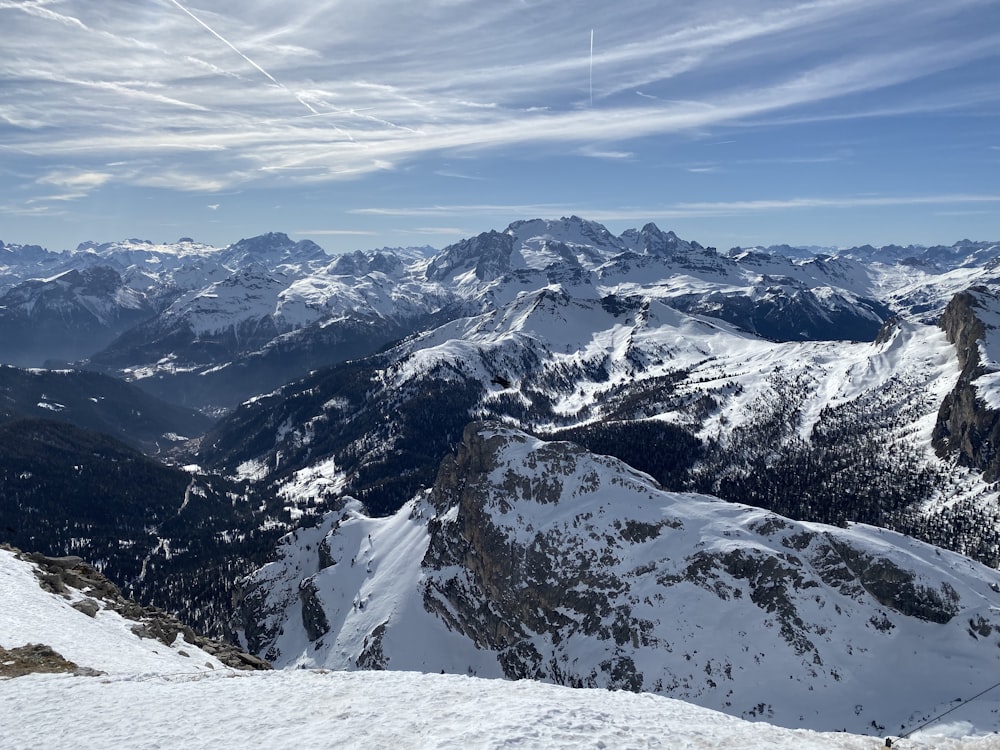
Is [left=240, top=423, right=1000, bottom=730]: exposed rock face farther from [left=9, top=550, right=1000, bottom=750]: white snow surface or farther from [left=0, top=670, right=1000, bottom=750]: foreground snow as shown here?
[left=0, top=670, right=1000, bottom=750]: foreground snow

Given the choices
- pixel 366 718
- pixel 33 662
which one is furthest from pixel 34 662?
pixel 366 718

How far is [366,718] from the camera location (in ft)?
107

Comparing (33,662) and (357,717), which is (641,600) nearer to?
(357,717)

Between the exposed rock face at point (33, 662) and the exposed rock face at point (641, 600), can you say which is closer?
the exposed rock face at point (33, 662)

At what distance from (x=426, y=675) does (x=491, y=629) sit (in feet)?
358

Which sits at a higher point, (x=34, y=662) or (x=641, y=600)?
(x=34, y=662)

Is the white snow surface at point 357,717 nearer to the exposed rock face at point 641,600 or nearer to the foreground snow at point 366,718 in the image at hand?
the foreground snow at point 366,718

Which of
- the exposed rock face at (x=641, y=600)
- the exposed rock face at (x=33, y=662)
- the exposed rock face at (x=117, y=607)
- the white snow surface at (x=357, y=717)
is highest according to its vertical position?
the white snow surface at (x=357, y=717)

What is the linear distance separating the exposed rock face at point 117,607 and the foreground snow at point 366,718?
29.5 metres

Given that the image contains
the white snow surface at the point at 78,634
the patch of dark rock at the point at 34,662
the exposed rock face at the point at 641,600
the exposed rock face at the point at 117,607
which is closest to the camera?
the patch of dark rock at the point at 34,662

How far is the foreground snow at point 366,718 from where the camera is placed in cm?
3011

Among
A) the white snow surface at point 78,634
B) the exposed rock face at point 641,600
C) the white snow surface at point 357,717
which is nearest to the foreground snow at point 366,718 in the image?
the white snow surface at point 357,717

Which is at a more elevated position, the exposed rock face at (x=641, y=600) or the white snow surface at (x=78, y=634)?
the white snow surface at (x=78, y=634)

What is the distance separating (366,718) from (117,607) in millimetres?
50892
